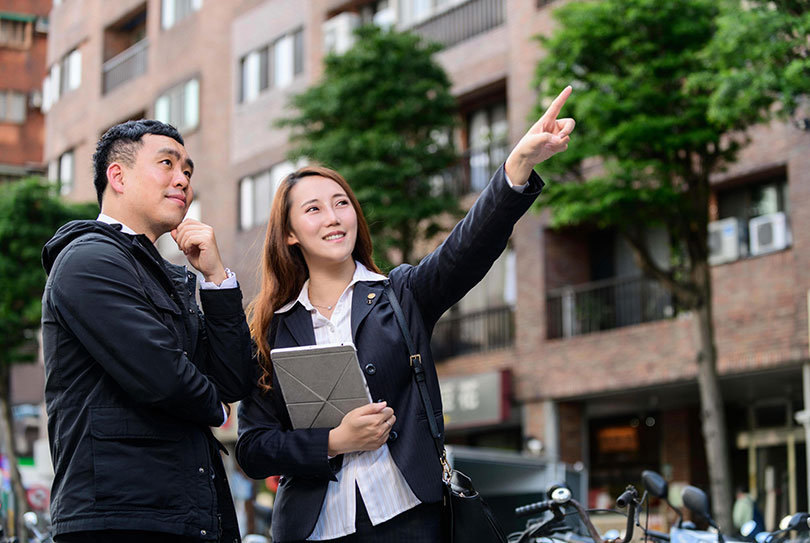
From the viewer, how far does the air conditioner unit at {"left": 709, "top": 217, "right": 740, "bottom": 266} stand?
1956 cm

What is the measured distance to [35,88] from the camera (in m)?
46.8

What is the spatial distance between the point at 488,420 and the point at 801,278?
6.76 m

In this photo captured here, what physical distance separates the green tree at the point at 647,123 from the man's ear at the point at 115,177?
11.5m

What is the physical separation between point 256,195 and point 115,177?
26986mm

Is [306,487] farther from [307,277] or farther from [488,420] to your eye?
[488,420]

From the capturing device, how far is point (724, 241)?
19703 mm

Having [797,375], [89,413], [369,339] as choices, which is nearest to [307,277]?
[369,339]

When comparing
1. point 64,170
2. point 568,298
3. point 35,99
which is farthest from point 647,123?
point 35,99

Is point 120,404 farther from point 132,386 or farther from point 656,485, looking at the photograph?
point 656,485

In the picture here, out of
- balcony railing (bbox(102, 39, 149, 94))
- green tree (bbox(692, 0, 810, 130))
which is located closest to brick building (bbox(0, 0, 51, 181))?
balcony railing (bbox(102, 39, 149, 94))

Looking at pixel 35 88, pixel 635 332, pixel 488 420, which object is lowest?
pixel 488 420

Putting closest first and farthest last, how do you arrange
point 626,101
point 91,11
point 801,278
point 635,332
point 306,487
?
point 306,487 → point 626,101 → point 801,278 → point 635,332 → point 91,11

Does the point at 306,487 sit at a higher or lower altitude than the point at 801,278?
lower

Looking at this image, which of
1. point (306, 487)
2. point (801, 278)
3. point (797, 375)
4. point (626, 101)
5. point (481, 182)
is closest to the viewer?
point (306, 487)
